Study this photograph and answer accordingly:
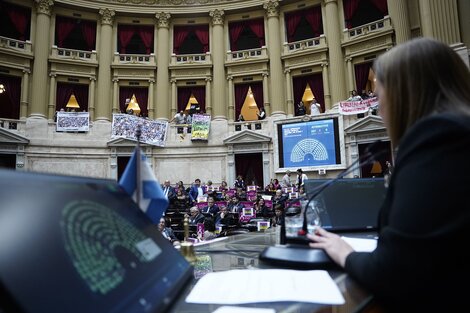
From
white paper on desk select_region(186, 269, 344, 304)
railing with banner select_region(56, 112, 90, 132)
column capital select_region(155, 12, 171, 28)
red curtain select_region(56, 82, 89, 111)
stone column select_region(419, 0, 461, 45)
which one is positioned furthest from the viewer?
column capital select_region(155, 12, 171, 28)

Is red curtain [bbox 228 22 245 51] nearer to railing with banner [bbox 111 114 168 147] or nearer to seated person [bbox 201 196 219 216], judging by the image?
railing with banner [bbox 111 114 168 147]

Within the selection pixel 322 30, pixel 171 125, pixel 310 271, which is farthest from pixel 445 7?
pixel 310 271

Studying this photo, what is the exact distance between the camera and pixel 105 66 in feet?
62.4

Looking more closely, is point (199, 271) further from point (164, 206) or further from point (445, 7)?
point (445, 7)

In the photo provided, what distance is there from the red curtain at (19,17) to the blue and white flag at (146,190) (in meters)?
20.9

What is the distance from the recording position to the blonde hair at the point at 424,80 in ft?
3.51

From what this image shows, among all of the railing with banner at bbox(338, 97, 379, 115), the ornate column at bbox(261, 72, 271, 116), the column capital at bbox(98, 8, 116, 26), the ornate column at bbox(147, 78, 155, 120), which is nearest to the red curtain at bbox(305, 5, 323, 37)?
the ornate column at bbox(261, 72, 271, 116)

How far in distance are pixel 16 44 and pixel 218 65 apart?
1073cm

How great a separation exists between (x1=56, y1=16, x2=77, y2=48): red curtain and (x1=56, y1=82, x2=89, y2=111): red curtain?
2.42 metres

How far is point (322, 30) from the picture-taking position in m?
18.8

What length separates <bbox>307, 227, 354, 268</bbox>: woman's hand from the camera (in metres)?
1.29

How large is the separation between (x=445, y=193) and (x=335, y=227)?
1.38m

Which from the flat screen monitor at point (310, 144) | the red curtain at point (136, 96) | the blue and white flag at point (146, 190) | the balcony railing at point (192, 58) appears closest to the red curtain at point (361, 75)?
the flat screen monitor at point (310, 144)

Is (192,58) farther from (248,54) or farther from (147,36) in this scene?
(248,54)
